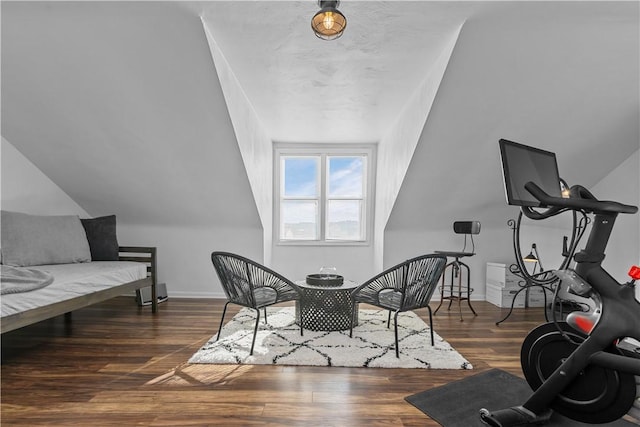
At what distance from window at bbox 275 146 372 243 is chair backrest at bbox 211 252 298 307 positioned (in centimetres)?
250

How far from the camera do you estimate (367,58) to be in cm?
288

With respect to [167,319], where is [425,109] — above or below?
above

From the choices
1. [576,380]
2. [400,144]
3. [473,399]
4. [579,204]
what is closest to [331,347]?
[473,399]

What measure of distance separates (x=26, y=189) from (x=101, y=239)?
39.7 inches

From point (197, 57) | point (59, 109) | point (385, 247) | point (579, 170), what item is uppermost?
point (197, 57)

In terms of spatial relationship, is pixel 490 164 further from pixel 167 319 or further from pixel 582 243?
pixel 167 319

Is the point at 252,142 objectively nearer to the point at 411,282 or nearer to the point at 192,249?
the point at 192,249

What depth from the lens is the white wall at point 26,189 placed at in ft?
12.7

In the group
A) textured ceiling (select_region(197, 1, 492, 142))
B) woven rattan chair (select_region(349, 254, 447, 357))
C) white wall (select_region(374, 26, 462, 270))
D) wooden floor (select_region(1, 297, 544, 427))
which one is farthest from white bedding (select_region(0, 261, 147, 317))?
white wall (select_region(374, 26, 462, 270))

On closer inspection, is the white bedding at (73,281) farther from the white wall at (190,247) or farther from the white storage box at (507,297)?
the white storage box at (507,297)

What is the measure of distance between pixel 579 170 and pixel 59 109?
5236 mm

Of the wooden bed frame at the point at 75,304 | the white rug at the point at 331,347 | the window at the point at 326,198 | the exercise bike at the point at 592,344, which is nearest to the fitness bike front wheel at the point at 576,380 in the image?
the exercise bike at the point at 592,344

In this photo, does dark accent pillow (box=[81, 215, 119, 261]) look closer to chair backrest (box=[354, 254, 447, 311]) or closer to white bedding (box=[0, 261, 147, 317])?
white bedding (box=[0, 261, 147, 317])

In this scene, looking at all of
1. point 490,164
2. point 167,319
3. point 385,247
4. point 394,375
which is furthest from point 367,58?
point 167,319
